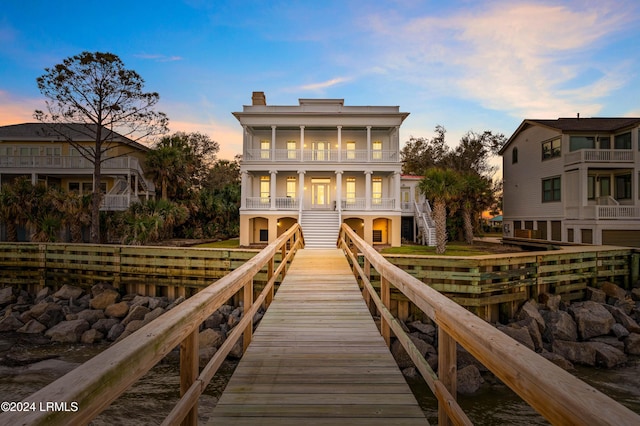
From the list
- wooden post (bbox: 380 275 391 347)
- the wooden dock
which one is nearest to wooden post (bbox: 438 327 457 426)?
the wooden dock

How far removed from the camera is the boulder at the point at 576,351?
7965mm

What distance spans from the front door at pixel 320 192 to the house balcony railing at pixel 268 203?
77.6 inches

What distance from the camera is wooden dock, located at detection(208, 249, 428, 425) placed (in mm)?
2750

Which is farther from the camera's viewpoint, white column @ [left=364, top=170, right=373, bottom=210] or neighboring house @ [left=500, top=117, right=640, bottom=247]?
white column @ [left=364, top=170, right=373, bottom=210]

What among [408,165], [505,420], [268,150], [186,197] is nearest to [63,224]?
[186,197]

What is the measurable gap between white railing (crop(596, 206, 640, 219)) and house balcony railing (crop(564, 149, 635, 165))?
3.16 meters

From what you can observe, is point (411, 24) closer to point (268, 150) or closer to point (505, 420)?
point (268, 150)

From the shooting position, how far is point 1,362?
841 cm

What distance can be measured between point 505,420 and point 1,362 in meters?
11.6

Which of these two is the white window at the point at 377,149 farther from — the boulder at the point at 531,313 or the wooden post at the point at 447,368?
the wooden post at the point at 447,368

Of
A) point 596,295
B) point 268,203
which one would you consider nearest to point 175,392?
point 596,295

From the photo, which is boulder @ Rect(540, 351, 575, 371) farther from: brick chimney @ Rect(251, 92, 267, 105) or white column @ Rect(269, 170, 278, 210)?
brick chimney @ Rect(251, 92, 267, 105)

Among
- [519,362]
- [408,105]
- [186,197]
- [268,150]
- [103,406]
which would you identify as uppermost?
[408,105]

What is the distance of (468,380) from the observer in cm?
686
